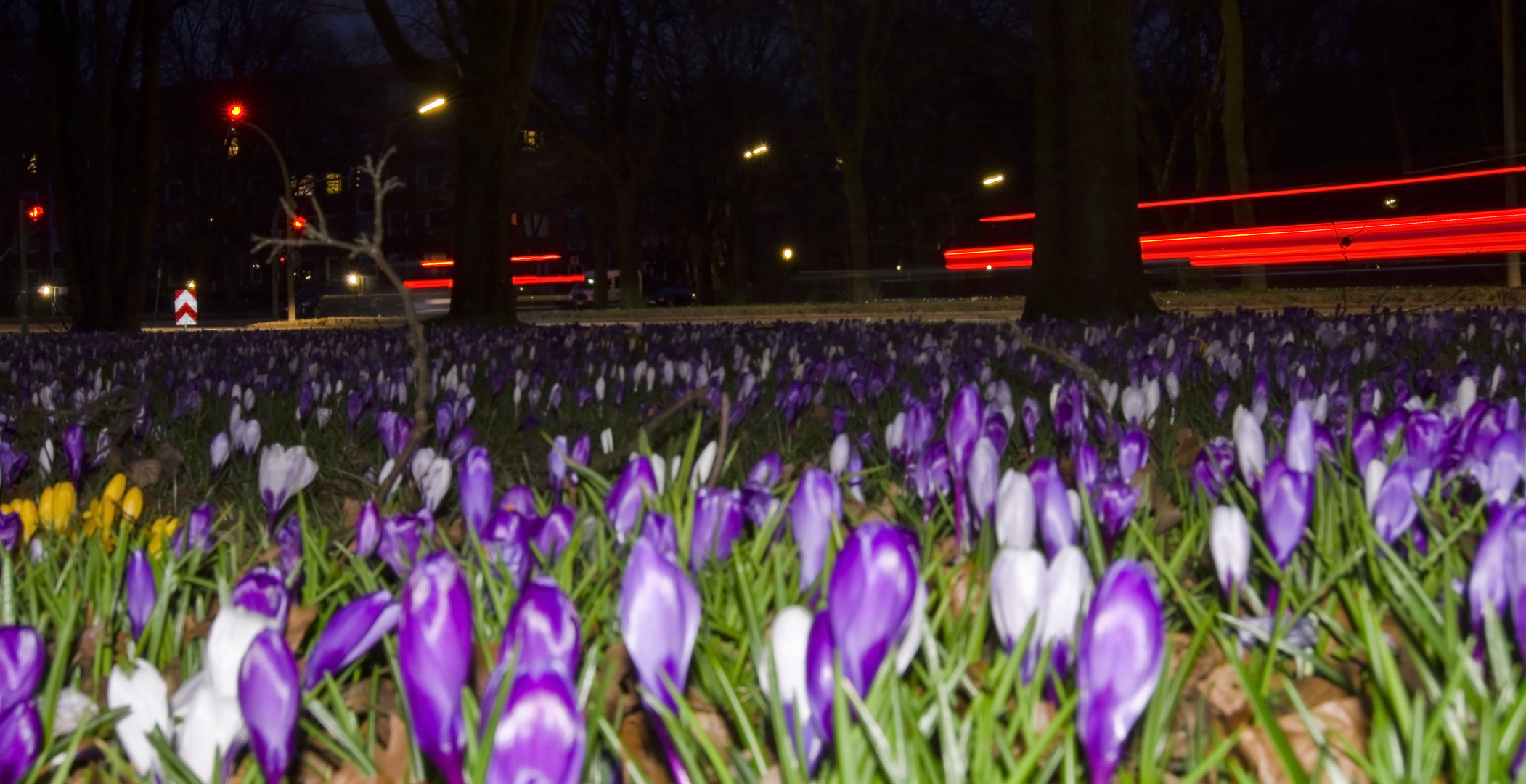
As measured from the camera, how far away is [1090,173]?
1232 cm

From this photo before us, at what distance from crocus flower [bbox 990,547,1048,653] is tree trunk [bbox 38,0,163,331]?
53.6 feet

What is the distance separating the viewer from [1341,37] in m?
43.1

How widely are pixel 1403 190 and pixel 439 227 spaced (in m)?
67.3

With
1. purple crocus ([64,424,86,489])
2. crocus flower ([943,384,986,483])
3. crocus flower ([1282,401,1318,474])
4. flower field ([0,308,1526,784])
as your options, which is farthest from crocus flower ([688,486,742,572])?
purple crocus ([64,424,86,489])

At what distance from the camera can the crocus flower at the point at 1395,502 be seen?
1516 millimetres

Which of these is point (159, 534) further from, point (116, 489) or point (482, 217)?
point (482, 217)

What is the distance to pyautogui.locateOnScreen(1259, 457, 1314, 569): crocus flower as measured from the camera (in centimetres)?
145

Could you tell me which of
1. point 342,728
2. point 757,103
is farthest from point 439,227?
point 342,728

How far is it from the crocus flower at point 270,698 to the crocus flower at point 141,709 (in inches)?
3.8

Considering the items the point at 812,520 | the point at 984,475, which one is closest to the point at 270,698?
the point at 812,520

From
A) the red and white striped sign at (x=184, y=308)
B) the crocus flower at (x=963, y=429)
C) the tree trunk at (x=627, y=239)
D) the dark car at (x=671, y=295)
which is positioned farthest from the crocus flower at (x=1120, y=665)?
the dark car at (x=671, y=295)

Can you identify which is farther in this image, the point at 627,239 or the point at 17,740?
the point at 627,239

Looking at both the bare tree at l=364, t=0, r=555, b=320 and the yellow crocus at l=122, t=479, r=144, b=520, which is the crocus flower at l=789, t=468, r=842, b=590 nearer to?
the yellow crocus at l=122, t=479, r=144, b=520

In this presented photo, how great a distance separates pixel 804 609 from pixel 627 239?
134 feet
